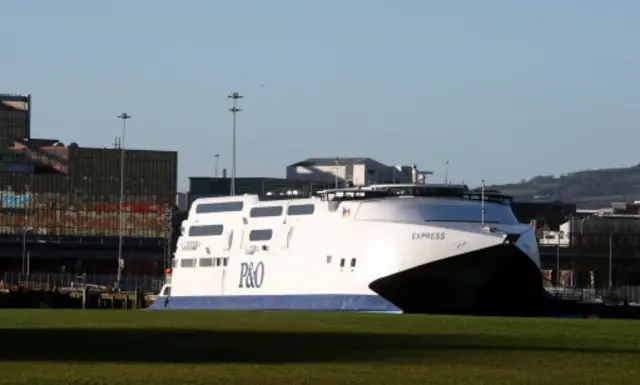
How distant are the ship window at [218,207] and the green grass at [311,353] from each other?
4971 centimetres

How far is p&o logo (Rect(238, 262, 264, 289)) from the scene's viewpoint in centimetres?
8875

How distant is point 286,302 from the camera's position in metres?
84.6

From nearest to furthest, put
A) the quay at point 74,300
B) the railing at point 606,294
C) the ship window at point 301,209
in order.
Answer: the ship window at point 301,209
the quay at point 74,300
the railing at point 606,294

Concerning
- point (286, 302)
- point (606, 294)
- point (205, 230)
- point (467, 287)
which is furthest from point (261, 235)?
point (606, 294)

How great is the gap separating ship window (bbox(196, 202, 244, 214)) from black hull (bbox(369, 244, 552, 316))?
63.5 feet

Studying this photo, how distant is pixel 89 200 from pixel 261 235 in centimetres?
8657

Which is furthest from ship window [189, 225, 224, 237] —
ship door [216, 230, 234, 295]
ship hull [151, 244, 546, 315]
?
ship hull [151, 244, 546, 315]

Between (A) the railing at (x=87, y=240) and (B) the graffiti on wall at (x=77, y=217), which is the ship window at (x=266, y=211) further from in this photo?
(B) the graffiti on wall at (x=77, y=217)

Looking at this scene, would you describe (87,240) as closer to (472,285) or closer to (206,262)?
(206,262)

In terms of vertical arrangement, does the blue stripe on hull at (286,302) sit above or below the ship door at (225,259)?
below

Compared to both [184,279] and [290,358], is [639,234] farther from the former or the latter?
[290,358]

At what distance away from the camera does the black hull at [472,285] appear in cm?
7475

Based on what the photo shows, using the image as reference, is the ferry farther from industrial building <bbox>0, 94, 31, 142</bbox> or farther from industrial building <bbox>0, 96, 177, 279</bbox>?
industrial building <bbox>0, 94, 31, 142</bbox>

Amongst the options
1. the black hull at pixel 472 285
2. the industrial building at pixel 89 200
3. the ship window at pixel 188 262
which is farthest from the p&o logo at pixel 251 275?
the industrial building at pixel 89 200
